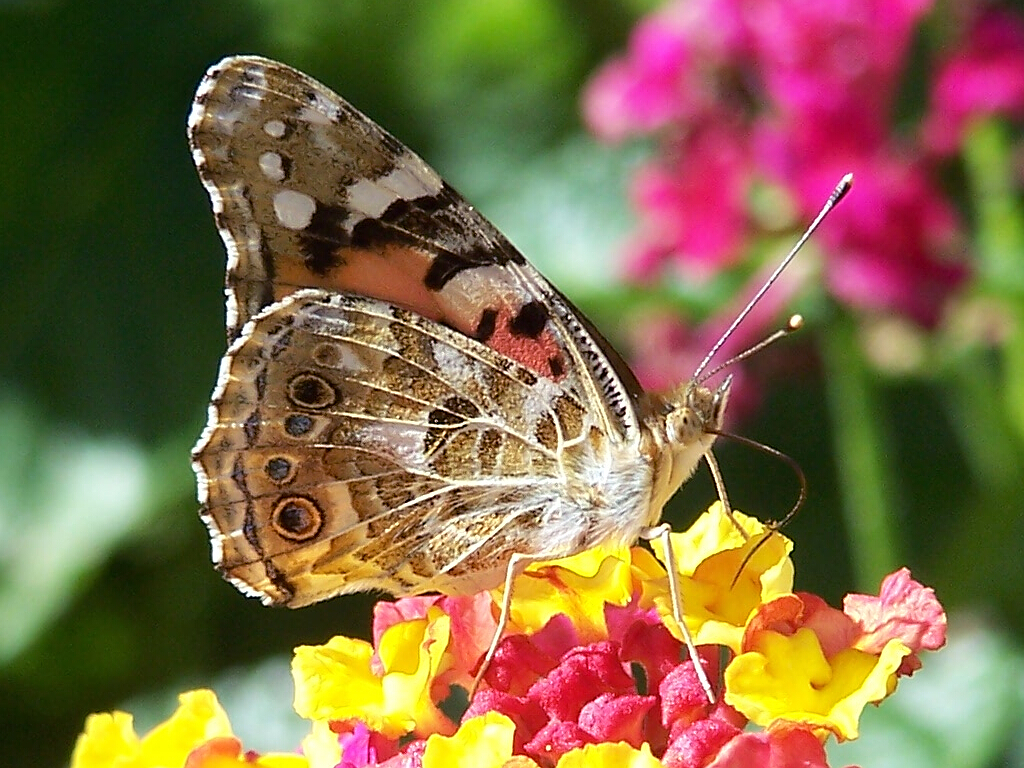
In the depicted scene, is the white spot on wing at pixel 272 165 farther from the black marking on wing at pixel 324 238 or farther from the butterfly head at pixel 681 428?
the butterfly head at pixel 681 428

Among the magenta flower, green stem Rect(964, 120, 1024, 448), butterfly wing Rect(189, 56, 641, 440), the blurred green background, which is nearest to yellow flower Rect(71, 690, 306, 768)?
butterfly wing Rect(189, 56, 641, 440)

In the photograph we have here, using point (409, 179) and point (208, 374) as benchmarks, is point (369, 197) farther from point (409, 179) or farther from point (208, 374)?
point (208, 374)

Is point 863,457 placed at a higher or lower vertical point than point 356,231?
lower

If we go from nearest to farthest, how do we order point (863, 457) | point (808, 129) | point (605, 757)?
point (605, 757) < point (808, 129) < point (863, 457)

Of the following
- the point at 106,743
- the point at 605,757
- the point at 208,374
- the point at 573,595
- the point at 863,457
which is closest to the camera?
the point at 605,757

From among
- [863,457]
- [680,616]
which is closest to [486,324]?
[680,616]

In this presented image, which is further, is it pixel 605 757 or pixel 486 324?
pixel 486 324

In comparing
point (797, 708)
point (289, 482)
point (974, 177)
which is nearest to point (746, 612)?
point (797, 708)

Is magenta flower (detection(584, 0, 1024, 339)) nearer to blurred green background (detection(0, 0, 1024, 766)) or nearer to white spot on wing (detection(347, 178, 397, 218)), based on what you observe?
blurred green background (detection(0, 0, 1024, 766))

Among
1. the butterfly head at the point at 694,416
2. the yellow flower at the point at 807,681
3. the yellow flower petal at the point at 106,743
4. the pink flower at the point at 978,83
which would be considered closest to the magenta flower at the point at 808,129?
the pink flower at the point at 978,83
